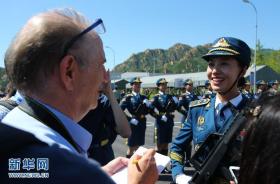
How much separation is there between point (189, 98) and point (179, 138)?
1135 cm

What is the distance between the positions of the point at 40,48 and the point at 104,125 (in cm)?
258

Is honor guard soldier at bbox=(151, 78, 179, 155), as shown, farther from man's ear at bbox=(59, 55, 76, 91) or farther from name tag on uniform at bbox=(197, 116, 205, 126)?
man's ear at bbox=(59, 55, 76, 91)

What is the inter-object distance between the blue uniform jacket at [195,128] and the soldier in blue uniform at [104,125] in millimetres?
712

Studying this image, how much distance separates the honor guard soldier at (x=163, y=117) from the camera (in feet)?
38.4

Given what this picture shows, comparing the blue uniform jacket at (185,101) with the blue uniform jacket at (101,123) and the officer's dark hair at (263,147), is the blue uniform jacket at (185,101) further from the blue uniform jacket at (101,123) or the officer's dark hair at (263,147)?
the officer's dark hair at (263,147)

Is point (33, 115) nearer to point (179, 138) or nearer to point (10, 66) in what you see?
point (10, 66)

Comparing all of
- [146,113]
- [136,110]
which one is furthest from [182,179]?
[146,113]

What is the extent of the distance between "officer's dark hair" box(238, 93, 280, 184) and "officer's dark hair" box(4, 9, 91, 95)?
2.23ft

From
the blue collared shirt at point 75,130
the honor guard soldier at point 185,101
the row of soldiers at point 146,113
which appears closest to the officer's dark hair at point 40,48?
the blue collared shirt at point 75,130

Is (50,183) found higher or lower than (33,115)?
lower

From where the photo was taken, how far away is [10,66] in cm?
161

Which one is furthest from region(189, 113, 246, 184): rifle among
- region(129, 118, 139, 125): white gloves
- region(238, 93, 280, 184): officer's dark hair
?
region(129, 118, 139, 125): white gloves

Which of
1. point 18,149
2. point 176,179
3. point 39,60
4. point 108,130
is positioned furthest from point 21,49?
point 108,130

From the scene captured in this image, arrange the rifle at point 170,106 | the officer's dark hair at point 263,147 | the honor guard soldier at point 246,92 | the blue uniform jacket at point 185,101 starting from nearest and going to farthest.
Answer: the officer's dark hair at point 263,147, the honor guard soldier at point 246,92, the rifle at point 170,106, the blue uniform jacket at point 185,101
